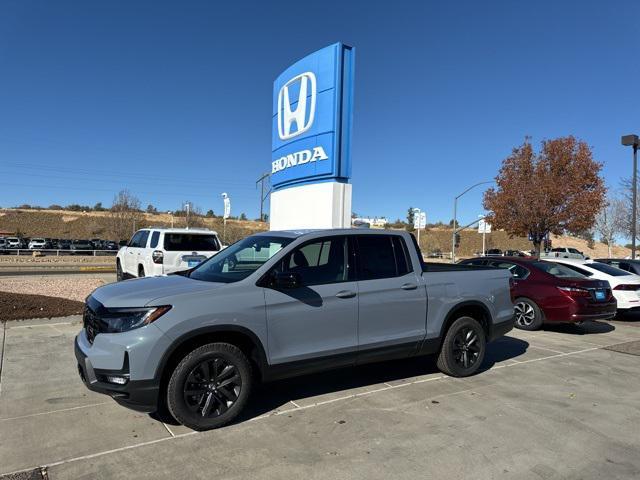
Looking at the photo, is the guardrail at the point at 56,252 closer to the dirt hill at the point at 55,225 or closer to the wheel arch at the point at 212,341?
the dirt hill at the point at 55,225

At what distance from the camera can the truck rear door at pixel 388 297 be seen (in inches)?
208

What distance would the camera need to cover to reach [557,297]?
959 cm

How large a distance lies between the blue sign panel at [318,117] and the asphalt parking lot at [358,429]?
7.52m

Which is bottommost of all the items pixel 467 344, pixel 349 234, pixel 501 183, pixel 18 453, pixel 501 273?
pixel 18 453

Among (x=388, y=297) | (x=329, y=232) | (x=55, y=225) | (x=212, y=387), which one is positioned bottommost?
(x=212, y=387)

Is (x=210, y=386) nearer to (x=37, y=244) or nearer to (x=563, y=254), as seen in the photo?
(x=563, y=254)

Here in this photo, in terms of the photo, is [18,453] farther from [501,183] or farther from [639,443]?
[501,183]

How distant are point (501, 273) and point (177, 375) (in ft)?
15.1

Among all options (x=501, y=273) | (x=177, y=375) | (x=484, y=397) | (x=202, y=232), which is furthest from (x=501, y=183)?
(x=177, y=375)

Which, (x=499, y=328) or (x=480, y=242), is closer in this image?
(x=499, y=328)

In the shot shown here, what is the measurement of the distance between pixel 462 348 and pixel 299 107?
10016 mm

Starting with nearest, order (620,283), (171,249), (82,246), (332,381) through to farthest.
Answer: (332,381), (620,283), (171,249), (82,246)

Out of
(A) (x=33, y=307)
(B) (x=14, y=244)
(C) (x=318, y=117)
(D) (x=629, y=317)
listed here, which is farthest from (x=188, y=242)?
(B) (x=14, y=244)

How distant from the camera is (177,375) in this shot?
4227mm
